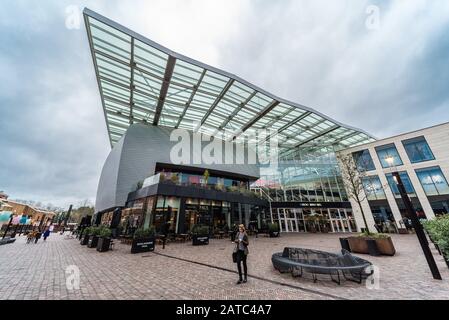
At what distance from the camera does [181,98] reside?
17500 millimetres

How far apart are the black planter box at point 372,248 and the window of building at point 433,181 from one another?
18.5m

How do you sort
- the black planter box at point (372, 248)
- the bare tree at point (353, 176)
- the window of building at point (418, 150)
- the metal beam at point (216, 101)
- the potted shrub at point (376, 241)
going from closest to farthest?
the potted shrub at point (376, 241) → the black planter box at point (372, 248) → the bare tree at point (353, 176) → the metal beam at point (216, 101) → the window of building at point (418, 150)

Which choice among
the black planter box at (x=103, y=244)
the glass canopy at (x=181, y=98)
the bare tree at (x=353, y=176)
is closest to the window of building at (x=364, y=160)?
the glass canopy at (x=181, y=98)

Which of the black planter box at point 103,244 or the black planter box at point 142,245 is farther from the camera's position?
the black planter box at point 103,244

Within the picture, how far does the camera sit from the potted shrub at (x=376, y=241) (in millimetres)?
8078

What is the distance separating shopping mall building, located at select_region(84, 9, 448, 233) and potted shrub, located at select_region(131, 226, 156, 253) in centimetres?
360

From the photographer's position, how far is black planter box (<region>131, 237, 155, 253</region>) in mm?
9555

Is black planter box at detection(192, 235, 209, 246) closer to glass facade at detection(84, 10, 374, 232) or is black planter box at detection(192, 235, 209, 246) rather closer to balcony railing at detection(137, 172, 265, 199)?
glass facade at detection(84, 10, 374, 232)

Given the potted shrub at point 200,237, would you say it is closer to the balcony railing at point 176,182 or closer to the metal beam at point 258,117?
the balcony railing at point 176,182

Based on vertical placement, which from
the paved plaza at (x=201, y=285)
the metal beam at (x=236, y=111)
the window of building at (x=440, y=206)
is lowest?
the paved plaza at (x=201, y=285)

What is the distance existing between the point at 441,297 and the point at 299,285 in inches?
108

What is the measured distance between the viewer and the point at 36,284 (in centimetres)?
440
